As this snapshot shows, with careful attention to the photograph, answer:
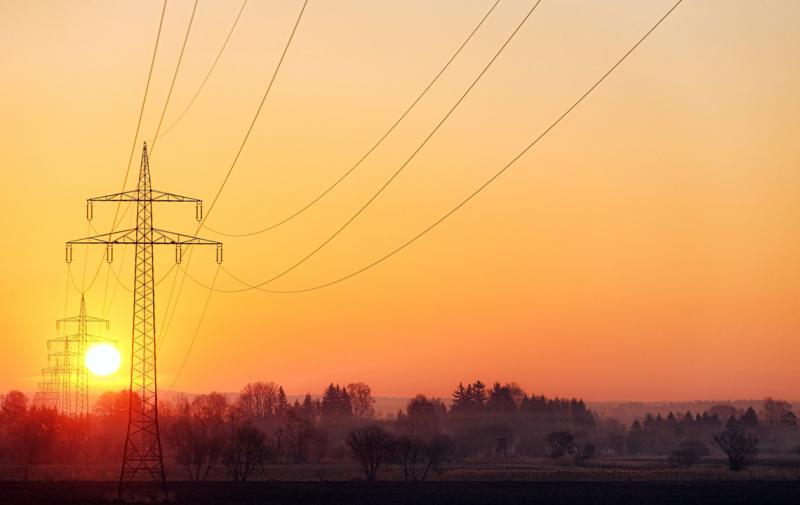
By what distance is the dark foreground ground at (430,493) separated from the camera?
75.3 metres

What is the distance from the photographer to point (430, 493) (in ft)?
283

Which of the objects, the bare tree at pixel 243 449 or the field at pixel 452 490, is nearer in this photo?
the field at pixel 452 490

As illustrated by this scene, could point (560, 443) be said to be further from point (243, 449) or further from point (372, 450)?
point (243, 449)

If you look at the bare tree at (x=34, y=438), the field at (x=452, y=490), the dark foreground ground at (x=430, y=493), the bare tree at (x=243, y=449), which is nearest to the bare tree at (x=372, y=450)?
the field at (x=452, y=490)

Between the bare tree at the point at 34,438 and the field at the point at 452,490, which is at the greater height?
the bare tree at the point at 34,438

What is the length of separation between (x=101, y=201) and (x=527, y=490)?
38.3 m

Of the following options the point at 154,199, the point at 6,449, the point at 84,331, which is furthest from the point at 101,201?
the point at 6,449

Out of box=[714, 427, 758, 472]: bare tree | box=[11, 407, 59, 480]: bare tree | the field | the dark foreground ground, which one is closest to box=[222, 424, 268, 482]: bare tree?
the field

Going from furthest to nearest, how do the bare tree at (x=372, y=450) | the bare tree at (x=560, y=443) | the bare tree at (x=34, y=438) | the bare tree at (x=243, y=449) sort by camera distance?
the bare tree at (x=560, y=443) → the bare tree at (x=34, y=438) → the bare tree at (x=372, y=450) → the bare tree at (x=243, y=449)

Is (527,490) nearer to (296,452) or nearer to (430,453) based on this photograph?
(430,453)

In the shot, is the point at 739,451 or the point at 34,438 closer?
the point at 739,451

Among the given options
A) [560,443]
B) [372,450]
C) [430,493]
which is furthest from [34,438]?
[430,493]

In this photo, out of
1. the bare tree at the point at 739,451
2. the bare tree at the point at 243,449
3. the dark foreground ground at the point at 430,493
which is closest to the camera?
the dark foreground ground at the point at 430,493

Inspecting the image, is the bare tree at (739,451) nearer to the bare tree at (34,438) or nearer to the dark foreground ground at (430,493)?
the dark foreground ground at (430,493)
